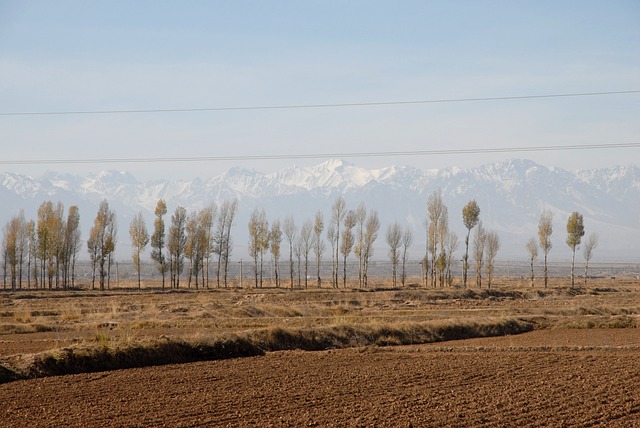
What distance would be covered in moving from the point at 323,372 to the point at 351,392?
3.89 meters

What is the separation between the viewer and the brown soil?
17781 mm

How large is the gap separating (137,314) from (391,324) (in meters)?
18.6

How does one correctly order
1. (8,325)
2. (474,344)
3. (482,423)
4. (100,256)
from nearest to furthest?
(482,423)
(474,344)
(8,325)
(100,256)

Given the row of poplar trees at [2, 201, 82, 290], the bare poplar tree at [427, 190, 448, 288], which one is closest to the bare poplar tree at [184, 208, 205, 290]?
the row of poplar trees at [2, 201, 82, 290]

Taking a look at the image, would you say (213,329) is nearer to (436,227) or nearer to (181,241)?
(181,241)

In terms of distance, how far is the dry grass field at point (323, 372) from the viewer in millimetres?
18234

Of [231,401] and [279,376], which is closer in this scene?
[231,401]

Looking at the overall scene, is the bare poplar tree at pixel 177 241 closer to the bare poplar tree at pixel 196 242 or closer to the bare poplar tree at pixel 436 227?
the bare poplar tree at pixel 196 242

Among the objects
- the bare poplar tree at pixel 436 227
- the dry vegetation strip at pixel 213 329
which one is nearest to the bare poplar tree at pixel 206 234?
the bare poplar tree at pixel 436 227

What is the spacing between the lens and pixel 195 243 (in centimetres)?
10106

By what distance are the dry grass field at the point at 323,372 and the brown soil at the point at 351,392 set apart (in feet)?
0.18

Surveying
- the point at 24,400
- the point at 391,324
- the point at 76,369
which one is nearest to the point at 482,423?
the point at 24,400

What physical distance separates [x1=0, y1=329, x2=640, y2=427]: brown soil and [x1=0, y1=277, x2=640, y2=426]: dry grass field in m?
0.05

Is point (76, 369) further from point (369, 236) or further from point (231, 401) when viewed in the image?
point (369, 236)
